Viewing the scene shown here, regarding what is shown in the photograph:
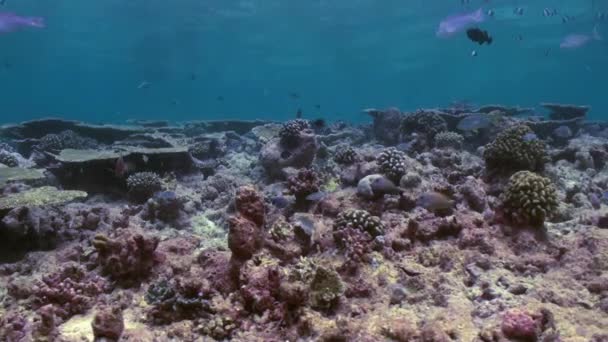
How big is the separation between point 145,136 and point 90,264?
9622mm

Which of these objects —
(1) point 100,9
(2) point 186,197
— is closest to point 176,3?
(1) point 100,9

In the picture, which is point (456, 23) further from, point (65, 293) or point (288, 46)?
point (288, 46)

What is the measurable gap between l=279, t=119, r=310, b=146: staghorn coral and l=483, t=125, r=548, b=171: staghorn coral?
4421 mm

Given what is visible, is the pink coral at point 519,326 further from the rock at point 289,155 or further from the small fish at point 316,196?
the rock at point 289,155

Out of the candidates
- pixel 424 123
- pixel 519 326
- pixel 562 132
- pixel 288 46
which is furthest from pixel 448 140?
pixel 288 46

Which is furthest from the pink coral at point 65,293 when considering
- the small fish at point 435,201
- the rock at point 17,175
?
the small fish at point 435,201

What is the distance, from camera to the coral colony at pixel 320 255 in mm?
4523

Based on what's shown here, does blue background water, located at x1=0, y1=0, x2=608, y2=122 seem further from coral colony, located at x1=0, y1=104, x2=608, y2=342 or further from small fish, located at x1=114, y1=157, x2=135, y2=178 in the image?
coral colony, located at x1=0, y1=104, x2=608, y2=342

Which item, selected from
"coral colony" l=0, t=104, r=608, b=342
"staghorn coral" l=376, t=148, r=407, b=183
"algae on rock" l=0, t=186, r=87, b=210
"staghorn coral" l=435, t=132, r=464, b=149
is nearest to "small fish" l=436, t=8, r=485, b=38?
"staghorn coral" l=435, t=132, r=464, b=149

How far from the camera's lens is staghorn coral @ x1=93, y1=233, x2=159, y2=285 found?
18.4ft

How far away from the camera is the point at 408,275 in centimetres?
546

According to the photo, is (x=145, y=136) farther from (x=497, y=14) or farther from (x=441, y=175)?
(x=497, y=14)

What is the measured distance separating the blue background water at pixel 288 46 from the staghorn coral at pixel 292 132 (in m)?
15.1

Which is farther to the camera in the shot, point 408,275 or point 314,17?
point 314,17
